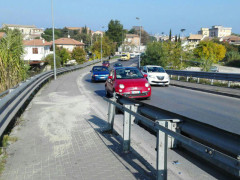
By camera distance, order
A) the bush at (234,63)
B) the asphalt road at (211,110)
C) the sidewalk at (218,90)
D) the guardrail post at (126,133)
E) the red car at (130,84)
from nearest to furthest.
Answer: the guardrail post at (126,133) → the asphalt road at (211,110) → the red car at (130,84) → the sidewalk at (218,90) → the bush at (234,63)

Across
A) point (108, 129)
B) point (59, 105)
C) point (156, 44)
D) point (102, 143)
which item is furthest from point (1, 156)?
point (156, 44)

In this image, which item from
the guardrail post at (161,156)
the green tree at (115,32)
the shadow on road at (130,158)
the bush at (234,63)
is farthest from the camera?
the green tree at (115,32)

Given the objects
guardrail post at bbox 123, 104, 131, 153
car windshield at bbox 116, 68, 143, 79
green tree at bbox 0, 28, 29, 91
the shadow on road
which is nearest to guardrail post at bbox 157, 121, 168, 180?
the shadow on road

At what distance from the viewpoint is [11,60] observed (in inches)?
497

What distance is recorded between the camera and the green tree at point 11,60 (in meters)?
12.3

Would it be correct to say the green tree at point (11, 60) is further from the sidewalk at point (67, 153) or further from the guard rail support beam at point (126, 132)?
the guard rail support beam at point (126, 132)

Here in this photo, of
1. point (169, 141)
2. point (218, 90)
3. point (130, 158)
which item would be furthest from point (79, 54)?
point (169, 141)

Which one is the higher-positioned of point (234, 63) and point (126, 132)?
point (234, 63)

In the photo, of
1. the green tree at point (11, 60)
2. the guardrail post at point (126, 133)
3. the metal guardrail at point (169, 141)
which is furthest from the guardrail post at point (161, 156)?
the green tree at point (11, 60)

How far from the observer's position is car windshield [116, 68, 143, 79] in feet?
43.7

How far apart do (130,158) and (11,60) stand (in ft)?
31.2

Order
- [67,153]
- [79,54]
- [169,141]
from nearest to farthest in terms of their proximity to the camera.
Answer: [169,141]
[67,153]
[79,54]

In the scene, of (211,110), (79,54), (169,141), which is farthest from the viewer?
(79,54)

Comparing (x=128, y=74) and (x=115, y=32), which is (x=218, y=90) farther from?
(x=115, y=32)
